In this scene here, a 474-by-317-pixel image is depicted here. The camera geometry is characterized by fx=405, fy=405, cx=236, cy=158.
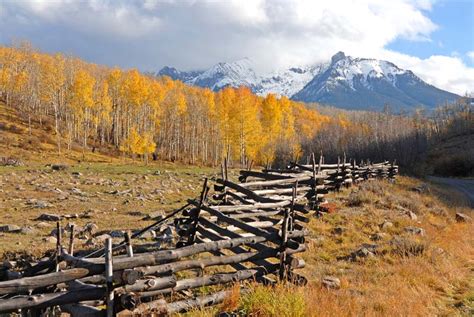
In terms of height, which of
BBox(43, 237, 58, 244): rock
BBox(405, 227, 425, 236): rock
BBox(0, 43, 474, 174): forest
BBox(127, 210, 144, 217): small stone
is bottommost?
BBox(43, 237, 58, 244): rock

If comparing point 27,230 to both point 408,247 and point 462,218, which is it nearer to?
point 408,247

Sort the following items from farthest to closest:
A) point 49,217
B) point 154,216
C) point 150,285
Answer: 1. point 154,216
2. point 49,217
3. point 150,285

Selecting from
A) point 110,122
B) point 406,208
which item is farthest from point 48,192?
point 110,122

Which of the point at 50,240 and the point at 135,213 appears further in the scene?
the point at 135,213

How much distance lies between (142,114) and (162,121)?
6400mm

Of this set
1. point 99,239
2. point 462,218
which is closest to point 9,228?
point 99,239

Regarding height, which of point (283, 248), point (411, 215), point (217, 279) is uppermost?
point (283, 248)

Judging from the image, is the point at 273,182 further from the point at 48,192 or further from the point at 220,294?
the point at 48,192

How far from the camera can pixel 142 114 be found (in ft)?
226

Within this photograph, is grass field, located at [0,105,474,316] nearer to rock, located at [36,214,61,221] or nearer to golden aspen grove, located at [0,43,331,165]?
rock, located at [36,214,61,221]

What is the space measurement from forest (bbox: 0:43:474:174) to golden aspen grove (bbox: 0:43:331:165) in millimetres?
146

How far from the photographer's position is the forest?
182 ft

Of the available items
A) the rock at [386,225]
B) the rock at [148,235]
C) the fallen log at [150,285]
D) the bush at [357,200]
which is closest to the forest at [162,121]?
the bush at [357,200]

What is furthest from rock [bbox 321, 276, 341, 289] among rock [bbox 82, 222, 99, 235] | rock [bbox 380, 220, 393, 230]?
rock [bbox 82, 222, 99, 235]
